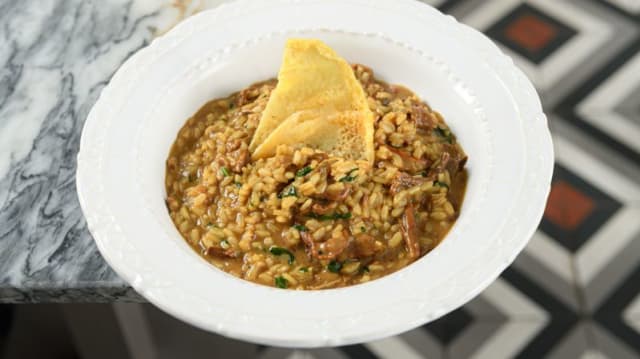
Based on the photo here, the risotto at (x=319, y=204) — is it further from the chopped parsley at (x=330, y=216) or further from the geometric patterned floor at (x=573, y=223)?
the geometric patterned floor at (x=573, y=223)

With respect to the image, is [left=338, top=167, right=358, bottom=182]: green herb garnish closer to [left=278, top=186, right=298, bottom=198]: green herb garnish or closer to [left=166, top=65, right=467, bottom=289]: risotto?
[left=166, top=65, right=467, bottom=289]: risotto

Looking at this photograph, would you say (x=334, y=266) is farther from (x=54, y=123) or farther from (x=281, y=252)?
(x=54, y=123)

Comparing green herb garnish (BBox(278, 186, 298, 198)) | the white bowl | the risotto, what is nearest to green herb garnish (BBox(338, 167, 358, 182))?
the risotto

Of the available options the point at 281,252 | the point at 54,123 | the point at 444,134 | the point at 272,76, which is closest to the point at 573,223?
the point at 444,134

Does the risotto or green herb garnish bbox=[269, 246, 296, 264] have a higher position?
the risotto

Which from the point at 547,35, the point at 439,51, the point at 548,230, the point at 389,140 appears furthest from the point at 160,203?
the point at 547,35

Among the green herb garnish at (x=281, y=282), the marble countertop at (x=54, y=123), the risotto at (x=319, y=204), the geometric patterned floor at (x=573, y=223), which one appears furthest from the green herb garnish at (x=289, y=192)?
the geometric patterned floor at (x=573, y=223)

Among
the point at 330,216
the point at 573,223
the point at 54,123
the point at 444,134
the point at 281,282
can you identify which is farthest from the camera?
the point at 573,223
